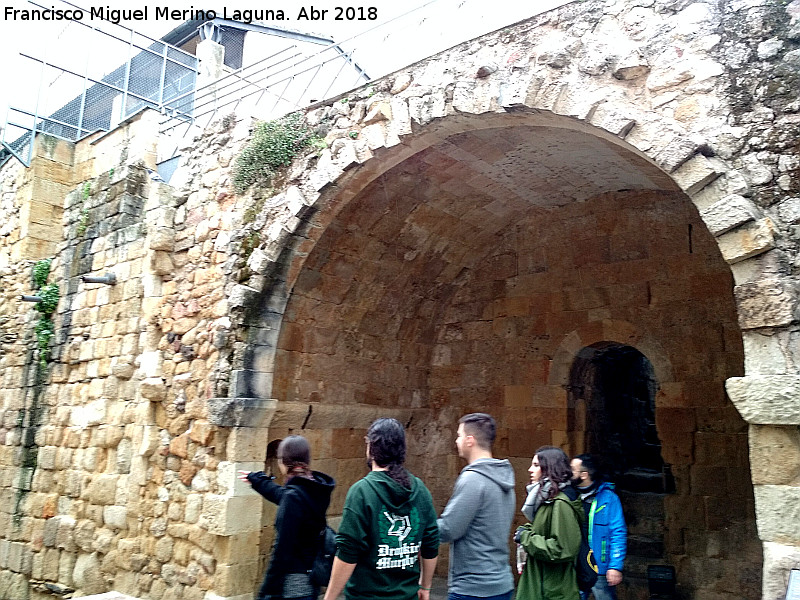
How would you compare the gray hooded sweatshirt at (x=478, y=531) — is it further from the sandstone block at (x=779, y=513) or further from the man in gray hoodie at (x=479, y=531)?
the sandstone block at (x=779, y=513)

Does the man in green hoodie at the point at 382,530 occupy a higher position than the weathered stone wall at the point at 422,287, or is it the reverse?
the weathered stone wall at the point at 422,287

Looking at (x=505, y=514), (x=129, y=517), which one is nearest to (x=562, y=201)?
(x=505, y=514)

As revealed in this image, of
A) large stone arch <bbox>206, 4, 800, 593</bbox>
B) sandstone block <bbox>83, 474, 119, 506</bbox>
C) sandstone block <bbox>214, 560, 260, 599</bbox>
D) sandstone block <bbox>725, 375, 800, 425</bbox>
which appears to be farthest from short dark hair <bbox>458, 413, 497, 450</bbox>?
sandstone block <bbox>83, 474, 119, 506</bbox>

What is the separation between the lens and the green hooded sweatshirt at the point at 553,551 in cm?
307

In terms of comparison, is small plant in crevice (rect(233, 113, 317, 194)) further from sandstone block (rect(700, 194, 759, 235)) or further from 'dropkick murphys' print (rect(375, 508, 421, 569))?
'dropkick murphys' print (rect(375, 508, 421, 569))

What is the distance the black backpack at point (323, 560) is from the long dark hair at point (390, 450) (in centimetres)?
45

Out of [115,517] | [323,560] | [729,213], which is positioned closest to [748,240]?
[729,213]

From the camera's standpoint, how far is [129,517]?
5.99m

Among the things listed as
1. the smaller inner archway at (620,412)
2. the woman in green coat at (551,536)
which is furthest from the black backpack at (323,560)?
the smaller inner archway at (620,412)

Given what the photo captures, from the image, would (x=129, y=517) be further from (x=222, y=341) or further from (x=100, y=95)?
(x=100, y=95)

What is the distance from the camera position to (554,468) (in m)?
3.24

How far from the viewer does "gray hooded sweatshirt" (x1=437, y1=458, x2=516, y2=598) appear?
9.31 ft

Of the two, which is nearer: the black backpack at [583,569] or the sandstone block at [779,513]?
the sandstone block at [779,513]

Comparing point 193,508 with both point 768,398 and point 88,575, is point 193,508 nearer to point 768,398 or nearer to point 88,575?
point 88,575
